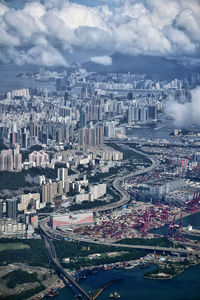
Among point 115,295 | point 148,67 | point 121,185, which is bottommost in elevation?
point 115,295

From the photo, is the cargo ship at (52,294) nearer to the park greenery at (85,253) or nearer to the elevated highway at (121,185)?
the park greenery at (85,253)

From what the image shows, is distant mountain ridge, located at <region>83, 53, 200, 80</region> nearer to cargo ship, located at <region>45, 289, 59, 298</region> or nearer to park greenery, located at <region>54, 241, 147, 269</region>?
park greenery, located at <region>54, 241, 147, 269</region>

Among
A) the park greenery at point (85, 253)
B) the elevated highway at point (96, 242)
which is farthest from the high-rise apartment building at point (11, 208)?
the park greenery at point (85, 253)

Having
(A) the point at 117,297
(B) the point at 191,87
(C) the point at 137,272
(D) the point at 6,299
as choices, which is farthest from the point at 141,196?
(B) the point at 191,87

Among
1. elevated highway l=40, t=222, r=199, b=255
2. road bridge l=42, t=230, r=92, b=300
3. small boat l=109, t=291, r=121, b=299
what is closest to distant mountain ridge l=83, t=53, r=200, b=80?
elevated highway l=40, t=222, r=199, b=255

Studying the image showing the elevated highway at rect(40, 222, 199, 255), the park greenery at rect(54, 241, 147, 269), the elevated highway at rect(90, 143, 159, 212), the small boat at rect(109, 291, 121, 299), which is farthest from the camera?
the elevated highway at rect(90, 143, 159, 212)

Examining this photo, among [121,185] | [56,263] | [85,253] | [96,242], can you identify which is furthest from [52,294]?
[121,185]

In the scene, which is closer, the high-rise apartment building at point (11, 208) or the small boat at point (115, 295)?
the small boat at point (115, 295)

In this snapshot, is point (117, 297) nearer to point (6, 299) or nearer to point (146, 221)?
point (6, 299)

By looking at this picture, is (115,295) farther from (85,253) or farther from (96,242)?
(96,242)
